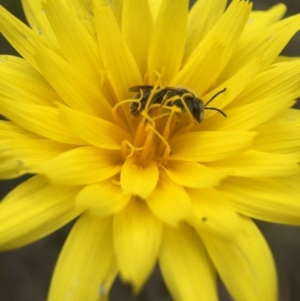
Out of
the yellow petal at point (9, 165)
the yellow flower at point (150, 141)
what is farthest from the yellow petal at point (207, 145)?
the yellow petal at point (9, 165)

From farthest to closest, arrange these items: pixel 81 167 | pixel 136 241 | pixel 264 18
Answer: pixel 264 18
pixel 81 167
pixel 136 241

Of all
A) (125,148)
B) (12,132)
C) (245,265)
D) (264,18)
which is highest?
(12,132)

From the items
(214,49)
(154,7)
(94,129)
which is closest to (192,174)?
(94,129)

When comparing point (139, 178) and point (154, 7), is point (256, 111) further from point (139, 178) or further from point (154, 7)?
point (154, 7)

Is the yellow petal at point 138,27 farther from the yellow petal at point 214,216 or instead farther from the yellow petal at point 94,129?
the yellow petal at point 214,216

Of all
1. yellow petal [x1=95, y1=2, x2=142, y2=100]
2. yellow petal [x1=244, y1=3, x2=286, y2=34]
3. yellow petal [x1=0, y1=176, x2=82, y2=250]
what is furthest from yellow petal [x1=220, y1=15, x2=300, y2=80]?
yellow petal [x1=0, y1=176, x2=82, y2=250]

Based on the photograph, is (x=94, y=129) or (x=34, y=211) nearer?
(x=34, y=211)


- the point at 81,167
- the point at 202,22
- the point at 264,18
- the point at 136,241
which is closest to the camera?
the point at 136,241

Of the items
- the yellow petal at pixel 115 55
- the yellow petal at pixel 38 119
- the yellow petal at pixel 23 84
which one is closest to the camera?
the yellow petal at pixel 38 119
